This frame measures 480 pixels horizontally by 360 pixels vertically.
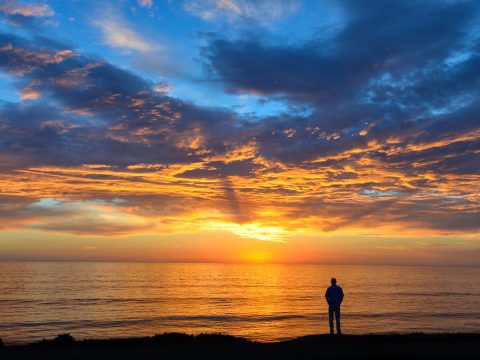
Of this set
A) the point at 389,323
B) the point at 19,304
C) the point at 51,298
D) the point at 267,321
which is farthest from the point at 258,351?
the point at 51,298

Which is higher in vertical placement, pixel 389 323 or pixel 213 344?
pixel 213 344

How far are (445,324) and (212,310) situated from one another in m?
27.3

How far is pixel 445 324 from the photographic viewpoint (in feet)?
143

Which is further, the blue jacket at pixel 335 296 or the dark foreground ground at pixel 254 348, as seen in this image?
the blue jacket at pixel 335 296

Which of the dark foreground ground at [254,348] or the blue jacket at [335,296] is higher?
the blue jacket at [335,296]

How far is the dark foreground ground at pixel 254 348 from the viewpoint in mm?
15484

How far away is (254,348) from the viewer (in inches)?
672

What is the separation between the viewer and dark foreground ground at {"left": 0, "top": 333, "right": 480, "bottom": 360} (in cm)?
1548

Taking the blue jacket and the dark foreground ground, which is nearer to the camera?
the dark foreground ground

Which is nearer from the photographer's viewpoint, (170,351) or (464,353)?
(464,353)

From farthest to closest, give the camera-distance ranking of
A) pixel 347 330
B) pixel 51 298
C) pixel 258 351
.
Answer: pixel 51 298
pixel 347 330
pixel 258 351

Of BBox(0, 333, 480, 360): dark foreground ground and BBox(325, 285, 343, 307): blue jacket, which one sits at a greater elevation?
BBox(325, 285, 343, 307): blue jacket

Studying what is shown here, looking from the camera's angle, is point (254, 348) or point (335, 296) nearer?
point (254, 348)

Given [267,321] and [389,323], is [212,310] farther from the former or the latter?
[389,323]
